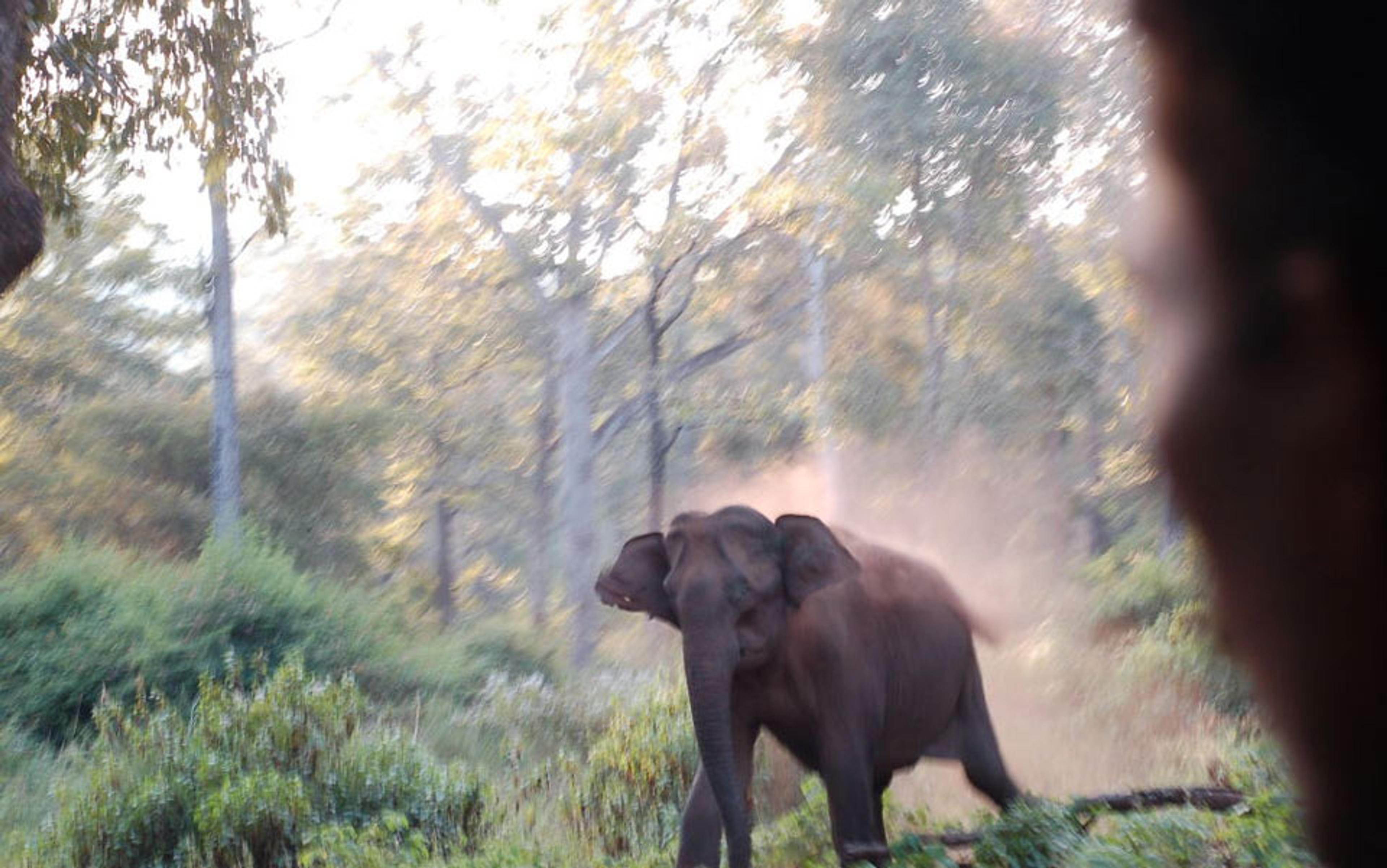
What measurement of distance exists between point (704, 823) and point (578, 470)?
22717 millimetres

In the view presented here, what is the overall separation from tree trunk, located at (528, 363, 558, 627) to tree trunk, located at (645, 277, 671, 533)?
5.53 m

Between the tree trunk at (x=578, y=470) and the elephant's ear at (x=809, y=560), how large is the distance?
69.8 ft

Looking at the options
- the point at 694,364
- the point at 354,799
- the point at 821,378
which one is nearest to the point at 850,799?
the point at 354,799

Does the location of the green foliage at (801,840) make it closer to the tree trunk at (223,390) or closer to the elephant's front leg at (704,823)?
the elephant's front leg at (704,823)

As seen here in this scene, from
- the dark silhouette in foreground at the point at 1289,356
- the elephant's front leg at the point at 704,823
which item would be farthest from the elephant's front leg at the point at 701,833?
the dark silhouette in foreground at the point at 1289,356

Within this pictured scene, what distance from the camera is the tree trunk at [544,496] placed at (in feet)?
122

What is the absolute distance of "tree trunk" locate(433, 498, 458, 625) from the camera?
116ft

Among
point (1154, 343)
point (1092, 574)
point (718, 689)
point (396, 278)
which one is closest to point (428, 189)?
point (396, 278)

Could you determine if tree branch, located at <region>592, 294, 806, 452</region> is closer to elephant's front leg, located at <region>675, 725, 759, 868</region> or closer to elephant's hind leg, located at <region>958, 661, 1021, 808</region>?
elephant's hind leg, located at <region>958, 661, 1021, 808</region>

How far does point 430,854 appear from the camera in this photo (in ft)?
32.5

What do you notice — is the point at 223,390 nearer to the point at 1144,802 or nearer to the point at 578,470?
the point at 578,470

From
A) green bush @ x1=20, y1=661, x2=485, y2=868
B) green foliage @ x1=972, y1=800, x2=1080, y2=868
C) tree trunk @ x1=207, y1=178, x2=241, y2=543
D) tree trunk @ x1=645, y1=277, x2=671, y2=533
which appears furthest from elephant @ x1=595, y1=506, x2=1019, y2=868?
tree trunk @ x1=207, y1=178, x2=241, y2=543

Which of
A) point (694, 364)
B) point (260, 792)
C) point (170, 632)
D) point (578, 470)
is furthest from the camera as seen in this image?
point (578, 470)

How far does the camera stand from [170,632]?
62.4ft
